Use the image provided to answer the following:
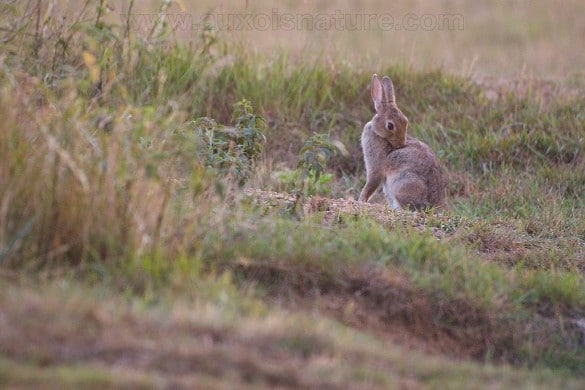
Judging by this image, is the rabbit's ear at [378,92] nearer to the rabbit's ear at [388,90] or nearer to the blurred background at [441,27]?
the rabbit's ear at [388,90]

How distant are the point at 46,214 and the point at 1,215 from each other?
0.26 m

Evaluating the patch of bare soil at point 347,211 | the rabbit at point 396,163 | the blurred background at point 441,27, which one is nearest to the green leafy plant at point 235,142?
the patch of bare soil at point 347,211

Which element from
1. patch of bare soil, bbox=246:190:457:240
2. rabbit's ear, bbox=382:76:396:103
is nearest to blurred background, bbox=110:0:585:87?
rabbit's ear, bbox=382:76:396:103

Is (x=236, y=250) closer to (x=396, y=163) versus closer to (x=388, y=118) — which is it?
(x=396, y=163)

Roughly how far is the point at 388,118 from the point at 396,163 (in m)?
0.45

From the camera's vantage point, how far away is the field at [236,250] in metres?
4.07

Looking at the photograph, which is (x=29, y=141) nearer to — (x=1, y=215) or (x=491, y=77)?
(x=1, y=215)

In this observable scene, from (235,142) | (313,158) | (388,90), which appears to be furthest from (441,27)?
(313,158)

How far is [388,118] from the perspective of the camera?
26.7 ft

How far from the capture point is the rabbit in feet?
25.0

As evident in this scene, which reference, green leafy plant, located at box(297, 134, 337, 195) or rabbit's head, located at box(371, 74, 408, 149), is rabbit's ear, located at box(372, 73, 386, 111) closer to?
rabbit's head, located at box(371, 74, 408, 149)

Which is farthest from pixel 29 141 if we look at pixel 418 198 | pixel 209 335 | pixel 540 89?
pixel 540 89

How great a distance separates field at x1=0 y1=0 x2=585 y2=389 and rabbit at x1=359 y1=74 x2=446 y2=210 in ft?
1.12

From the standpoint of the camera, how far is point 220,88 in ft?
30.3
